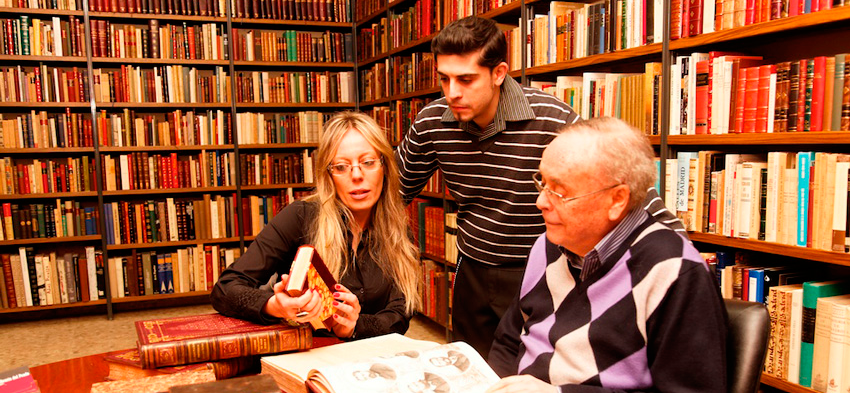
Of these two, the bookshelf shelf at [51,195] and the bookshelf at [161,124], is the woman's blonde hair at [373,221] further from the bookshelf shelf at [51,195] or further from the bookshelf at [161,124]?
the bookshelf shelf at [51,195]

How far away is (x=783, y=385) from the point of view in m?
1.91

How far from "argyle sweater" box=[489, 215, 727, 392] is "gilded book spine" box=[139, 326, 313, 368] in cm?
46

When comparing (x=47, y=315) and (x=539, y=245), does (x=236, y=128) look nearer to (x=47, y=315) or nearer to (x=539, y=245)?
(x=47, y=315)

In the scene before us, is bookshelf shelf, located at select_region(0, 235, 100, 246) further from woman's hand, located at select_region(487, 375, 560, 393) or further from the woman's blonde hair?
woman's hand, located at select_region(487, 375, 560, 393)

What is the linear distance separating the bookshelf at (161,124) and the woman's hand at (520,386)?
170 inches

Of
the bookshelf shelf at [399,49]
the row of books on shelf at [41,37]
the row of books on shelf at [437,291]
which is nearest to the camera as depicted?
the row of books on shelf at [437,291]

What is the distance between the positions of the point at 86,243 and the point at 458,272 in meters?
3.78

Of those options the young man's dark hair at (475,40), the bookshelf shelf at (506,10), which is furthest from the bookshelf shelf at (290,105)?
the young man's dark hair at (475,40)

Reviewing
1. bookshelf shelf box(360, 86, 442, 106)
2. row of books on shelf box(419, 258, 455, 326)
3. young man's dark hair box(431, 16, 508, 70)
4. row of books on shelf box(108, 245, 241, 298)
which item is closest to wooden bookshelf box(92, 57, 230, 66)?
bookshelf shelf box(360, 86, 442, 106)

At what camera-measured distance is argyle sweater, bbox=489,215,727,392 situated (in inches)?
38.2

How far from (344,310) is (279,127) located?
397cm

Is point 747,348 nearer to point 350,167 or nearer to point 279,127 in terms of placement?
point 350,167

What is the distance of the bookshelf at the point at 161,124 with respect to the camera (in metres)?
4.52

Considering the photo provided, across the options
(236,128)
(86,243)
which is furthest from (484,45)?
(86,243)
